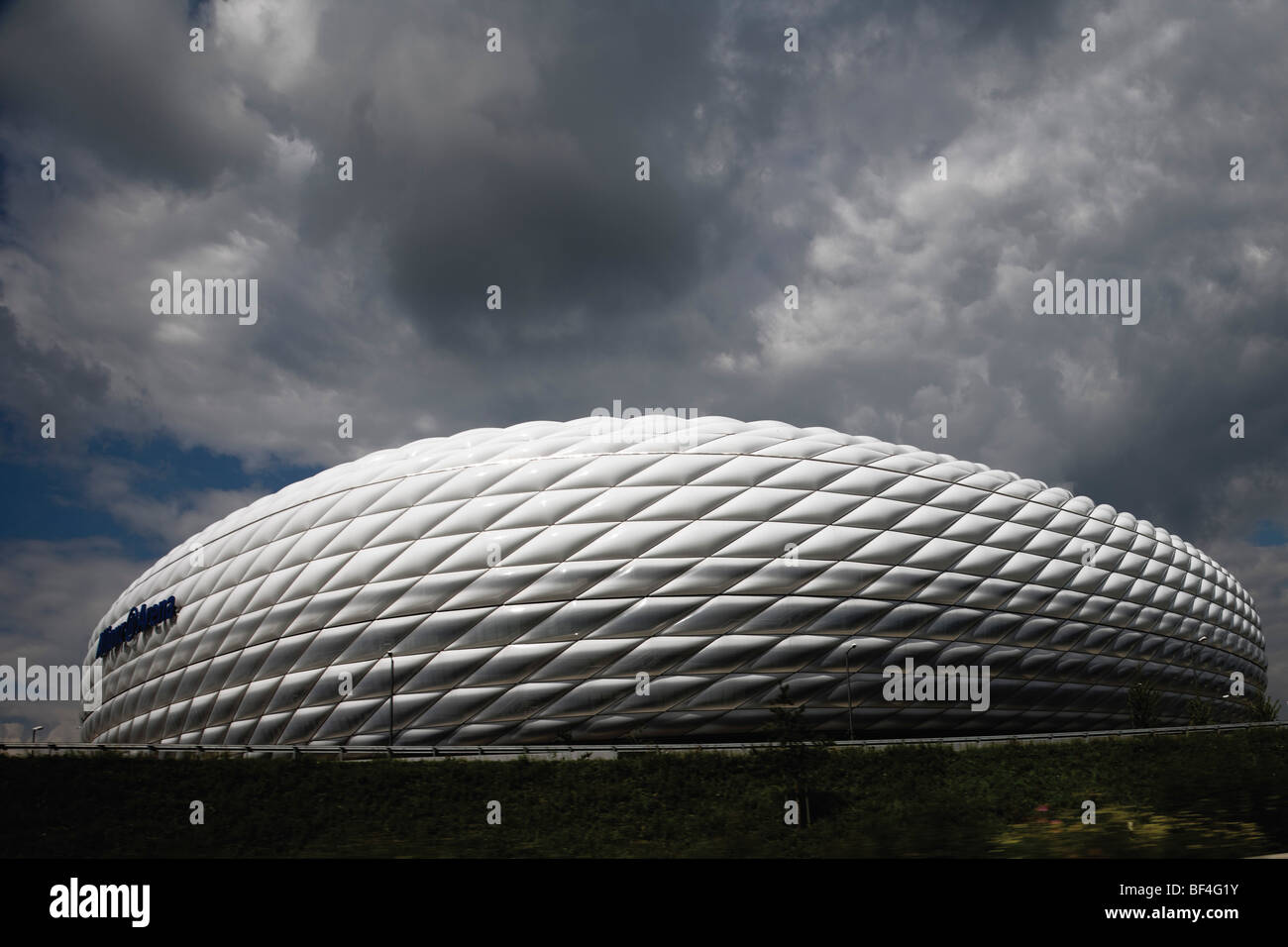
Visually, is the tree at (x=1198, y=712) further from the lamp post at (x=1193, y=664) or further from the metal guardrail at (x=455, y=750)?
the metal guardrail at (x=455, y=750)

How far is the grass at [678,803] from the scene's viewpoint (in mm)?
16344

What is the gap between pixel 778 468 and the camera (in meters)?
28.3

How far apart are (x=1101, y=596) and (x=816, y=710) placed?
13.2 meters

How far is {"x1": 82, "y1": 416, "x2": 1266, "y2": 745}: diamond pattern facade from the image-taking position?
1019 inches

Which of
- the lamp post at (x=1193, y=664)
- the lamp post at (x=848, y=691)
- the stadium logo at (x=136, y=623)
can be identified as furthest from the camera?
the lamp post at (x=1193, y=664)

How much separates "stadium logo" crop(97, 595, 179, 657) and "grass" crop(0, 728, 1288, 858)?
1137 cm

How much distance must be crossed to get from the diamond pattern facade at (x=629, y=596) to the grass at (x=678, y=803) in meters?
3.82

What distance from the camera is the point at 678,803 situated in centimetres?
1973

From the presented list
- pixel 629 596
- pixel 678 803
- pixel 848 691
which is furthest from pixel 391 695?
pixel 848 691

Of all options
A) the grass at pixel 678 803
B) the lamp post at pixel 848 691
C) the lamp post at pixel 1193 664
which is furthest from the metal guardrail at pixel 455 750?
the lamp post at pixel 1193 664
